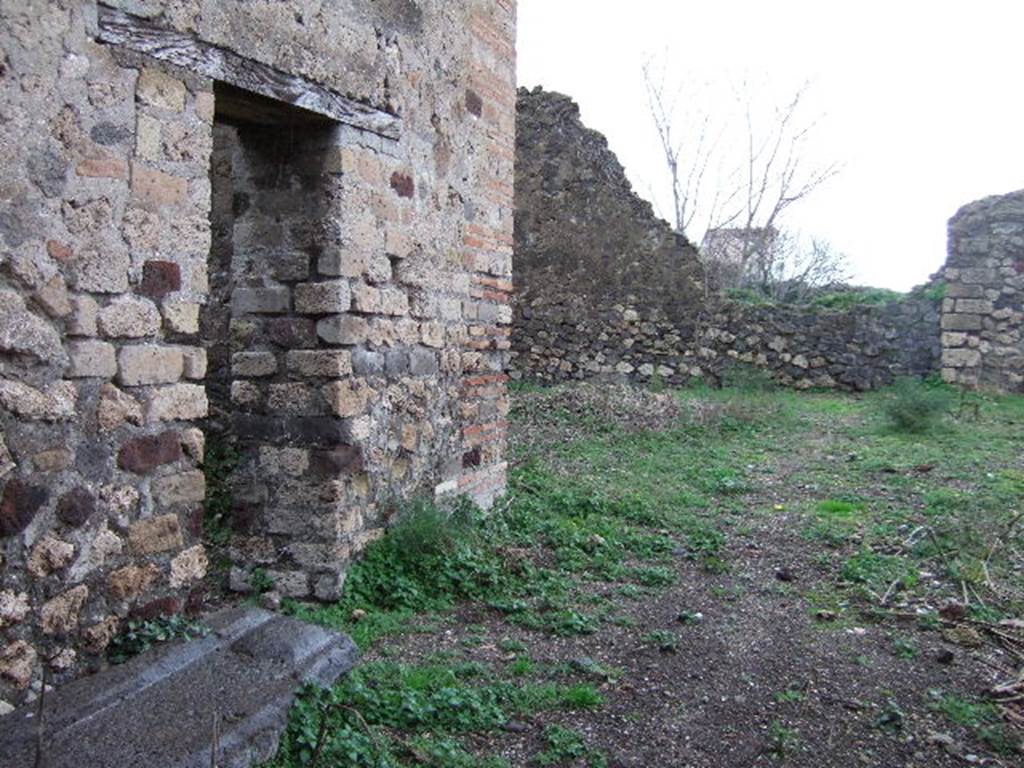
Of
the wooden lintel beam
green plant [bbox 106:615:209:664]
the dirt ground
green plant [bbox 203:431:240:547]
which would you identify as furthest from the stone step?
the wooden lintel beam

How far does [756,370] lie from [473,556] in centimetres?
855

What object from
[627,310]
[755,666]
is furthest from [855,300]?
[755,666]

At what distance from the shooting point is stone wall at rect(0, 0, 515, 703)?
279cm

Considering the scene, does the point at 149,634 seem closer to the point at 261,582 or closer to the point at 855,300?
the point at 261,582

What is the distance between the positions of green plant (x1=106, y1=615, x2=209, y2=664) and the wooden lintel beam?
204 centimetres

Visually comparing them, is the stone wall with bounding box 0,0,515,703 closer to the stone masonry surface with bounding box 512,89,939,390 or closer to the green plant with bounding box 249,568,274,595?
the green plant with bounding box 249,568,274,595

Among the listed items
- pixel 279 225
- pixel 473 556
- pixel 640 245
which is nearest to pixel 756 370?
pixel 640 245

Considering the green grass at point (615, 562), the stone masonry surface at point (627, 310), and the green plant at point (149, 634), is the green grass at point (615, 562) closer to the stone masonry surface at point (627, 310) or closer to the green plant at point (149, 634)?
the green plant at point (149, 634)

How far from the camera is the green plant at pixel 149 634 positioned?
3.03m

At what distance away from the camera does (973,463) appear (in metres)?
7.61

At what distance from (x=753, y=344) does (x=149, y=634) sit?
36.0ft

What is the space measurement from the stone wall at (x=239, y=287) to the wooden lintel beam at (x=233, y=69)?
0.04 ft

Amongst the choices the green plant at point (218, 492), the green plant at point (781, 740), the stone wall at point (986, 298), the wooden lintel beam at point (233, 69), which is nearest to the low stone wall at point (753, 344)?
the stone wall at point (986, 298)

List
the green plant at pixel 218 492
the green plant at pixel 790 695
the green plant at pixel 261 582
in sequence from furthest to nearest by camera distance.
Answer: the green plant at pixel 218 492, the green plant at pixel 261 582, the green plant at pixel 790 695
